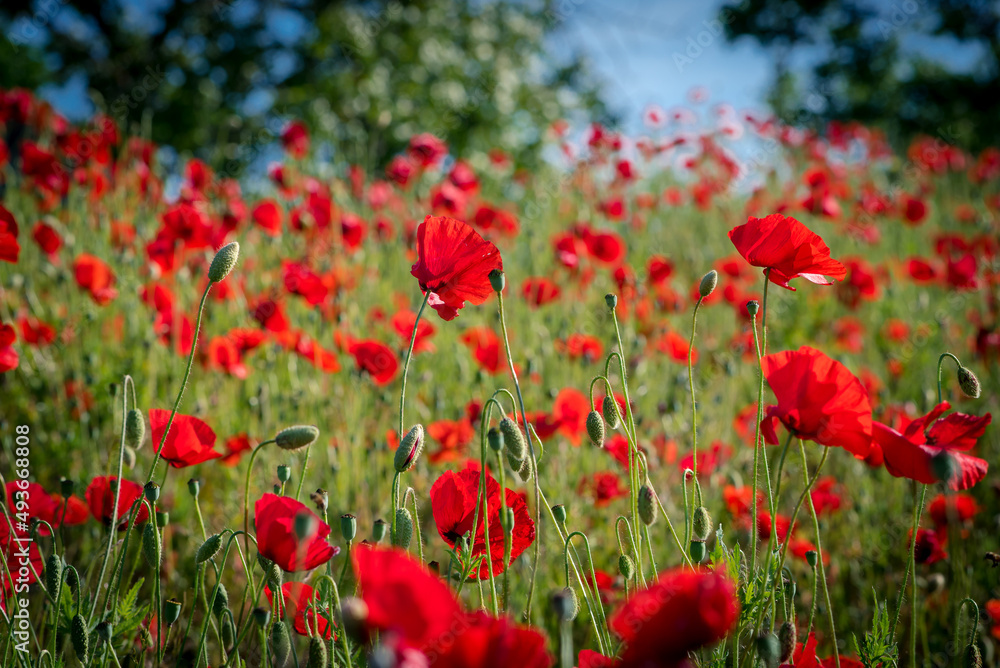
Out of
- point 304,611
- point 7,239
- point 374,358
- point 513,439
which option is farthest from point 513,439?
point 374,358

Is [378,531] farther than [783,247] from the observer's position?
No

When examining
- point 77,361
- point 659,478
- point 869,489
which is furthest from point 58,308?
point 869,489

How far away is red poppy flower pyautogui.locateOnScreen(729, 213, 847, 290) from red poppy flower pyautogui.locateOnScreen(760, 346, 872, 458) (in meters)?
0.20

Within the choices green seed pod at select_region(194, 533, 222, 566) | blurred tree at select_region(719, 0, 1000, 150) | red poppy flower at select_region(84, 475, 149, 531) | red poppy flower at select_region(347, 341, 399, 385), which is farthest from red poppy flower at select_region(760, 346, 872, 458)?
blurred tree at select_region(719, 0, 1000, 150)

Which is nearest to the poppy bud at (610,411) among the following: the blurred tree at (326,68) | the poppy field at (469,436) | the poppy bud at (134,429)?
the poppy field at (469,436)

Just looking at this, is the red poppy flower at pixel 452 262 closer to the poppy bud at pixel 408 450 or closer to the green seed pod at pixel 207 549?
the poppy bud at pixel 408 450

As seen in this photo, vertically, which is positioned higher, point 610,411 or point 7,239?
point 7,239

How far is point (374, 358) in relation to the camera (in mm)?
1978

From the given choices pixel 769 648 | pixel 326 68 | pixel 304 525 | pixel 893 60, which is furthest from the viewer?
pixel 893 60

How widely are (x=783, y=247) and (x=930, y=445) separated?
377mm

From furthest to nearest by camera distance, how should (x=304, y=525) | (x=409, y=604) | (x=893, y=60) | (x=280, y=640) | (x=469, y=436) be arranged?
(x=893, y=60) → (x=469, y=436) → (x=280, y=640) → (x=304, y=525) → (x=409, y=604)

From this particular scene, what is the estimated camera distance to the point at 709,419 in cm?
269

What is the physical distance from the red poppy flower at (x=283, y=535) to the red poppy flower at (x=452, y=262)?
0.40 metres

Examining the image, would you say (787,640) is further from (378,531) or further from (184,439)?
(184,439)
